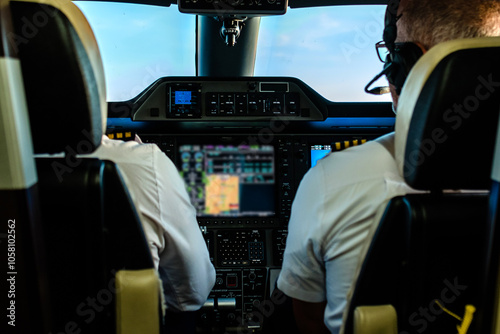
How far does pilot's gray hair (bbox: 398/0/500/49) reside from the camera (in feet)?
3.40

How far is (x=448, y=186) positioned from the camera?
86 centimetres

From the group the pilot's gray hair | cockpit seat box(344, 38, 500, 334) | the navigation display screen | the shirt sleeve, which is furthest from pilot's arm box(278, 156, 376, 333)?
the navigation display screen

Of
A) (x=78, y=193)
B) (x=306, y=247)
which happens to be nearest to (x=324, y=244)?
(x=306, y=247)

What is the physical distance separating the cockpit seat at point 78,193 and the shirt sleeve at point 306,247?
0.35 m

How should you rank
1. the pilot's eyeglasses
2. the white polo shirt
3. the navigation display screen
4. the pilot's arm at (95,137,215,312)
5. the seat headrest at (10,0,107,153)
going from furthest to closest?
the navigation display screen < the pilot's eyeglasses < the pilot's arm at (95,137,215,312) < the white polo shirt < the seat headrest at (10,0,107,153)

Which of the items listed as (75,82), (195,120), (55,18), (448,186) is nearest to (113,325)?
(75,82)

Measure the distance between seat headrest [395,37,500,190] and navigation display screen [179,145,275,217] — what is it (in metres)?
1.48

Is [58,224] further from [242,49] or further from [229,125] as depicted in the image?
[242,49]

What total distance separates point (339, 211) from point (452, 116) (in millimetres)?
343

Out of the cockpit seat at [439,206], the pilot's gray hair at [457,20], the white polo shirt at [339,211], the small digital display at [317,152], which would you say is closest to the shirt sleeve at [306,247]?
the white polo shirt at [339,211]

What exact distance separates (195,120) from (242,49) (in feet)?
2.00

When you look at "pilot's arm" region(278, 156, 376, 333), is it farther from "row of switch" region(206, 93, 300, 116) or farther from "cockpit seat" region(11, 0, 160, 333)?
"row of switch" region(206, 93, 300, 116)

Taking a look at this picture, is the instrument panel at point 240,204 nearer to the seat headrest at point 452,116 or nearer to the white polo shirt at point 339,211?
the white polo shirt at point 339,211

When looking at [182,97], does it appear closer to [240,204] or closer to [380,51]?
[240,204]
